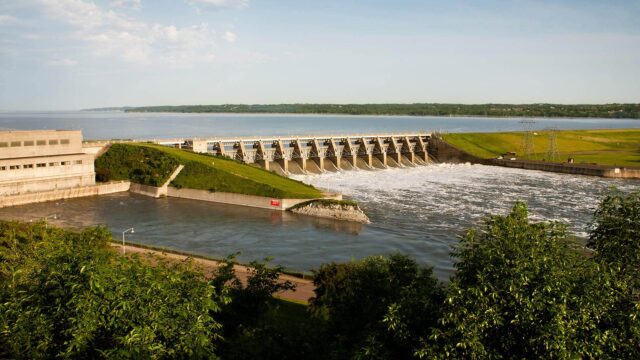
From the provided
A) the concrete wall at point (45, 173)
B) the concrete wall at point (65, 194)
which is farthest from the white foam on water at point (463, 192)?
the concrete wall at point (45, 173)

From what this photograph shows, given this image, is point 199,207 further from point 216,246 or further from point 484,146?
point 484,146

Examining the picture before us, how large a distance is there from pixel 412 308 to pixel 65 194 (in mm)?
63389

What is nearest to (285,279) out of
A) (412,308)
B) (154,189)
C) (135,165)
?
(412,308)

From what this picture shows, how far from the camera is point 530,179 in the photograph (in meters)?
91.8

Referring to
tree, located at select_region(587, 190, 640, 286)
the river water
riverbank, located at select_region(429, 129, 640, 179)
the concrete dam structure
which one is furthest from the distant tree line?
riverbank, located at select_region(429, 129, 640, 179)

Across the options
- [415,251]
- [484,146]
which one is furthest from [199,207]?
[484,146]

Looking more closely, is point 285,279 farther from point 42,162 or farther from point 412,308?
point 42,162

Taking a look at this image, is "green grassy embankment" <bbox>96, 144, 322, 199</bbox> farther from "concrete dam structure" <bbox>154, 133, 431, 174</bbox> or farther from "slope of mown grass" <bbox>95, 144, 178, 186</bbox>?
"concrete dam structure" <bbox>154, 133, 431, 174</bbox>

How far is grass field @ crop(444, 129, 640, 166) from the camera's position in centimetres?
11362

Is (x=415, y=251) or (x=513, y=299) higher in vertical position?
(x=513, y=299)

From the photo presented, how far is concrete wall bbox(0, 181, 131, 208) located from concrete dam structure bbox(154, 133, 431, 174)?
56.3 feet

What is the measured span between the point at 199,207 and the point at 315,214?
14.7 m

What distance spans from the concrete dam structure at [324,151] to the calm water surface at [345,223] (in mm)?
8473

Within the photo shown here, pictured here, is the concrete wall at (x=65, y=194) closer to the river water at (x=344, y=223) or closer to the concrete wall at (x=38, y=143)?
the river water at (x=344, y=223)
